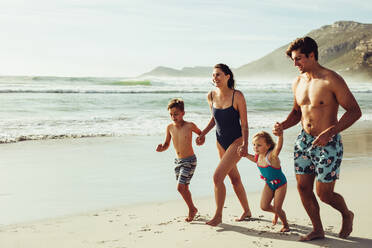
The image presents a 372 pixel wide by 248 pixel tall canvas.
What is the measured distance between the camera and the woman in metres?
4.73

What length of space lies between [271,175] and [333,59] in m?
143

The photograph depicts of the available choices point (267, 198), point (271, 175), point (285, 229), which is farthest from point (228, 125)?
point (285, 229)

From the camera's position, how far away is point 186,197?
507 cm

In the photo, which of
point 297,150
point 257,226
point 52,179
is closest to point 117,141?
point 52,179

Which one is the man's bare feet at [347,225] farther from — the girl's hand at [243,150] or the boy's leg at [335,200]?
the girl's hand at [243,150]

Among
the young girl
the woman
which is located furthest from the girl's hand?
the young girl

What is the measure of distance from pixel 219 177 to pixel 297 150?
37.9 inches

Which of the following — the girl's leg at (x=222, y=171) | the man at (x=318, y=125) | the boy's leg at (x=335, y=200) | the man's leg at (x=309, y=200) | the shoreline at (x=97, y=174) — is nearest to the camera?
the man at (x=318, y=125)

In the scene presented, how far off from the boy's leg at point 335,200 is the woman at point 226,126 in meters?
0.92

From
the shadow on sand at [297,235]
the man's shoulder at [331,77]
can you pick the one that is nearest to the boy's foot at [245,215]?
the shadow on sand at [297,235]

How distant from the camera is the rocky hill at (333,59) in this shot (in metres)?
123

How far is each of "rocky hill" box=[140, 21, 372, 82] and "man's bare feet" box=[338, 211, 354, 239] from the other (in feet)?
380

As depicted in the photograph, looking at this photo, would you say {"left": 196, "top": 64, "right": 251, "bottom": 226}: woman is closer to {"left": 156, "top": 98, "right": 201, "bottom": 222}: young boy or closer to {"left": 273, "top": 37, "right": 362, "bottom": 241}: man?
{"left": 156, "top": 98, "right": 201, "bottom": 222}: young boy

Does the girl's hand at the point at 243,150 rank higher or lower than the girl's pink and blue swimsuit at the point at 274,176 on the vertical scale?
higher
